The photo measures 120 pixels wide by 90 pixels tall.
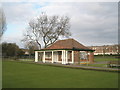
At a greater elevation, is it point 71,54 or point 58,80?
point 71,54

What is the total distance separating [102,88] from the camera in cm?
766

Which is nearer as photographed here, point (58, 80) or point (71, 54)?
point (58, 80)

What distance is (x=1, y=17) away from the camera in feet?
125

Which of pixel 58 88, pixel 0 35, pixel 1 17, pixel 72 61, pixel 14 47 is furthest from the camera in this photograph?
pixel 14 47

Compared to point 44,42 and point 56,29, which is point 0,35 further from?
point 56,29

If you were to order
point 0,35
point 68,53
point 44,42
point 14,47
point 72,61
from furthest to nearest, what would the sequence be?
point 14,47
point 44,42
point 0,35
point 68,53
point 72,61

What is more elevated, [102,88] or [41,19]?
[41,19]

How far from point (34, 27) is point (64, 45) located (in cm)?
1719

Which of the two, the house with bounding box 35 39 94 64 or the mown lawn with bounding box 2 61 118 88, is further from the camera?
the house with bounding box 35 39 94 64

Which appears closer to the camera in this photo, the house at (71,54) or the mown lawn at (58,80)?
the mown lawn at (58,80)

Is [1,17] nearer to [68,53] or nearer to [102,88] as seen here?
[68,53]

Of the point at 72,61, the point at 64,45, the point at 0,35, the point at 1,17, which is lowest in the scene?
the point at 72,61

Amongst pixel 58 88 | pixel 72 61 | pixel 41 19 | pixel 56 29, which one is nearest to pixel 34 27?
pixel 41 19

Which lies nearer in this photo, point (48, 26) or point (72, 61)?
point (72, 61)
